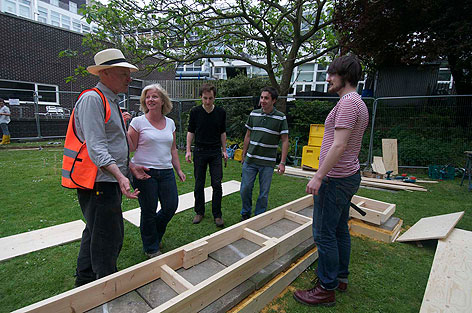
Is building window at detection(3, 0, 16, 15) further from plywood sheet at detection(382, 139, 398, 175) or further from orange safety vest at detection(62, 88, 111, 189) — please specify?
plywood sheet at detection(382, 139, 398, 175)

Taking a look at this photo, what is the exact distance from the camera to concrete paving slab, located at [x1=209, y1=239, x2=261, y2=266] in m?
2.45

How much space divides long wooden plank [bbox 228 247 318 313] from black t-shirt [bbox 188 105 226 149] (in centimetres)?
193

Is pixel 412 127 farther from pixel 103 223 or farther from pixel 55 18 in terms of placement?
pixel 55 18

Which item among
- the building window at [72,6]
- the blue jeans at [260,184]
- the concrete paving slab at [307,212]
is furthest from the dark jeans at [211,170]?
the building window at [72,6]

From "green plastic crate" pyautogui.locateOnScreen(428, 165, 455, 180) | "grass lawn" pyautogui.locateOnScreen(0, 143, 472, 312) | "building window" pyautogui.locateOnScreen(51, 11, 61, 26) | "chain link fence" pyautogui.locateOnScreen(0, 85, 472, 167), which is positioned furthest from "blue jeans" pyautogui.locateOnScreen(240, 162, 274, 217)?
"building window" pyautogui.locateOnScreen(51, 11, 61, 26)

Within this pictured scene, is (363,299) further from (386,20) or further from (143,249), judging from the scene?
(386,20)

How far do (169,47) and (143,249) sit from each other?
7.76 m

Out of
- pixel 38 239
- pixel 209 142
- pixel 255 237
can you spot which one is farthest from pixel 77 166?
pixel 38 239

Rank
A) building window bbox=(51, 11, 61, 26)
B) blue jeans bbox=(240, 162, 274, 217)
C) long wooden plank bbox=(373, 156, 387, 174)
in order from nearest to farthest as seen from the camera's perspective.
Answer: blue jeans bbox=(240, 162, 274, 217), long wooden plank bbox=(373, 156, 387, 174), building window bbox=(51, 11, 61, 26)

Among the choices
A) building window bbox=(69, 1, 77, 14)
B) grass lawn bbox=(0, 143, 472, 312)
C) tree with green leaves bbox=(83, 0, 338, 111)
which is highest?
building window bbox=(69, 1, 77, 14)

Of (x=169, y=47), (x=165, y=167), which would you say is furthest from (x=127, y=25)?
(x=165, y=167)

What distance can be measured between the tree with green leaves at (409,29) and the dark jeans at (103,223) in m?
8.81

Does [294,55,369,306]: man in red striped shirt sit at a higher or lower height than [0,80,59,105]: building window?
lower

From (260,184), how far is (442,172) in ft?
20.7
